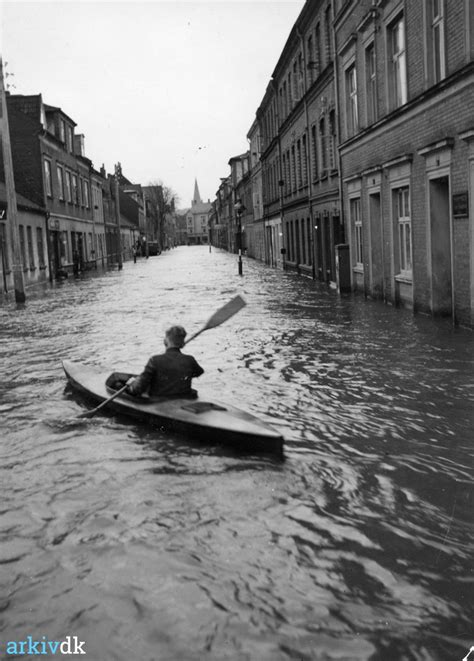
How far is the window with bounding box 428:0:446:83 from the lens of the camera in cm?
1412

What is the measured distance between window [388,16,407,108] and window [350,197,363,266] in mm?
4997

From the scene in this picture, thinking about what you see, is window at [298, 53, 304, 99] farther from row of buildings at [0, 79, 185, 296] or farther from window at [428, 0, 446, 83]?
window at [428, 0, 446, 83]

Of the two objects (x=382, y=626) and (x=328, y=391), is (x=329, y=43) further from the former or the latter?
(x=382, y=626)

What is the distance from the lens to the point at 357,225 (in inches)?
904

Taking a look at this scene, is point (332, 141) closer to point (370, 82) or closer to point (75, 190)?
point (370, 82)

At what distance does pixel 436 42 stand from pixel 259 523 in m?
12.0

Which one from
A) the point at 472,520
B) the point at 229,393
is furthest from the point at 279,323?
the point at 472,520

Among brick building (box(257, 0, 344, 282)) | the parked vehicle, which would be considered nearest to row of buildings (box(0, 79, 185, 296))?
brick building (box(257, 0, 344, 282))

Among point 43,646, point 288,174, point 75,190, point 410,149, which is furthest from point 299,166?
point 43,646

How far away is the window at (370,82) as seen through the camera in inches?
773

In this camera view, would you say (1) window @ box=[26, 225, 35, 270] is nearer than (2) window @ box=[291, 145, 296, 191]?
Yes

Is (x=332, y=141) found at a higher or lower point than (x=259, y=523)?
higher

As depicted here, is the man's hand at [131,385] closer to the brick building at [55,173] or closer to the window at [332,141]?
the window at [332,141]

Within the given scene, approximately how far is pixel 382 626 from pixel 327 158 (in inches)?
971
